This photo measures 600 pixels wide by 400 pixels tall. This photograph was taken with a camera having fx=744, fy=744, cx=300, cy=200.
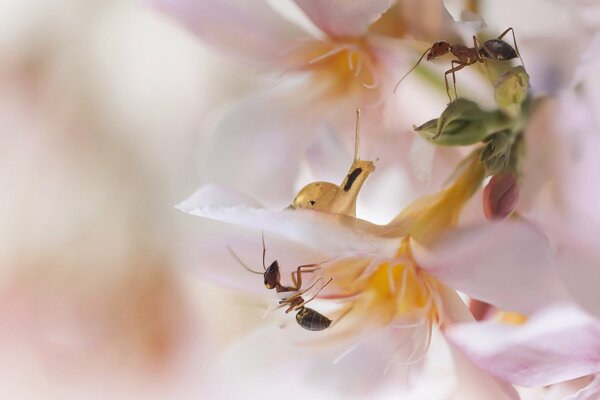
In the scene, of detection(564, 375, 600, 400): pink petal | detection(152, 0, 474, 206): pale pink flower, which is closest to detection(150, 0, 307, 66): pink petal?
detection(152, 0, 474, 206): pale pink flower

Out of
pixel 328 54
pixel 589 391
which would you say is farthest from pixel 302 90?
pixel 589 391

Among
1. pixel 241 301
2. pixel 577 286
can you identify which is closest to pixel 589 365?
pixel 577 286

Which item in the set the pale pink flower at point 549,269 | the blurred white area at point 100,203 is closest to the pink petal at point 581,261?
the pale pink flower at point 549,269

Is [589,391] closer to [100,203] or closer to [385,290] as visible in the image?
[385,290]

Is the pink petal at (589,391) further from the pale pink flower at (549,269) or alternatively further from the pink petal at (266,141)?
the pink petal at (266,141)

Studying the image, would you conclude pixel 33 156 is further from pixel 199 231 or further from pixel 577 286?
pixel 577 286
